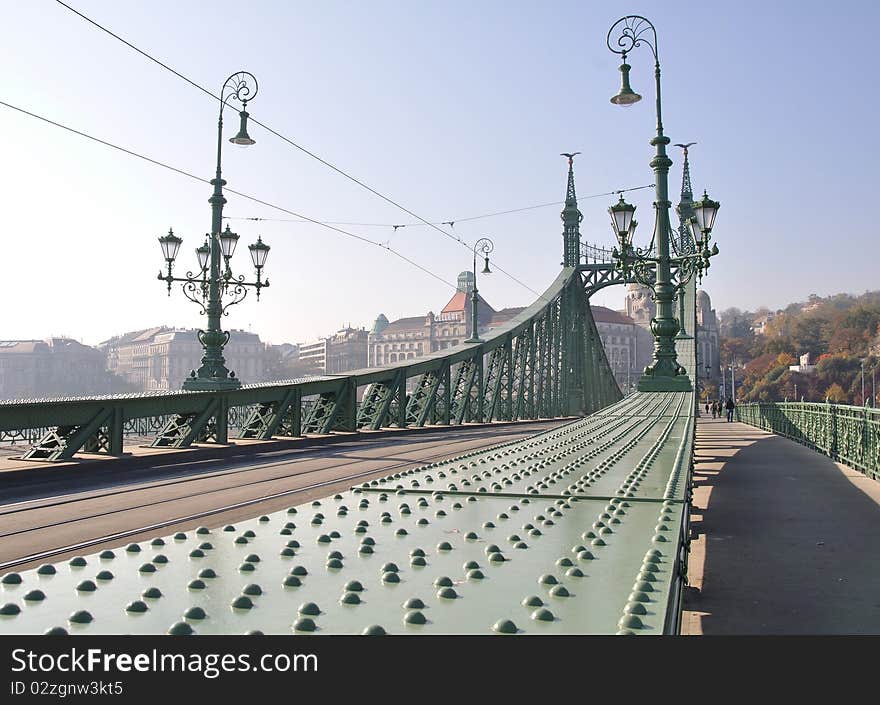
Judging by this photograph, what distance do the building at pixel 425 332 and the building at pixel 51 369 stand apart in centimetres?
4727

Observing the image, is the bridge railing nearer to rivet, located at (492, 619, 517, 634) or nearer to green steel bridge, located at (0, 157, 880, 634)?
green steel bridge, located at (0, 157, 880, 634)

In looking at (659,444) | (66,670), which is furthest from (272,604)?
(659,444)

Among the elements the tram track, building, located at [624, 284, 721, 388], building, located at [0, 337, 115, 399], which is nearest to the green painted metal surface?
the tram track

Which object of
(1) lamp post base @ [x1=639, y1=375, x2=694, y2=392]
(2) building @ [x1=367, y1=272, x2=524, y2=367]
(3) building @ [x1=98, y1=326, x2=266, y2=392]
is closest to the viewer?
(1) lamp post base @ [x1=639, y1=375, x2=694, y2=392]

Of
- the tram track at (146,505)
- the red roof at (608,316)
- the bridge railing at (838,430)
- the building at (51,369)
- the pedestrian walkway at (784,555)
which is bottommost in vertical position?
the pedestrian walkway at (784,555)

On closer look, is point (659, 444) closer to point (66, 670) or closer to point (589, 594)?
point (589, 594)

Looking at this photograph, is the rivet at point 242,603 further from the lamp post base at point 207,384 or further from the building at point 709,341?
the building at point 709,341

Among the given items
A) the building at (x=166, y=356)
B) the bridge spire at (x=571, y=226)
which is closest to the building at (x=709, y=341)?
the building at (x=166, y=356)

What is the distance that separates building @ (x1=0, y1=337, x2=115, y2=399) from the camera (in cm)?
6669

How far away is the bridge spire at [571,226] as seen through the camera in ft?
100

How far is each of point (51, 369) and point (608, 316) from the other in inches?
3442

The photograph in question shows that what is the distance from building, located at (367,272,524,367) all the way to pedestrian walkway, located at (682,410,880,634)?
101906 millimetres

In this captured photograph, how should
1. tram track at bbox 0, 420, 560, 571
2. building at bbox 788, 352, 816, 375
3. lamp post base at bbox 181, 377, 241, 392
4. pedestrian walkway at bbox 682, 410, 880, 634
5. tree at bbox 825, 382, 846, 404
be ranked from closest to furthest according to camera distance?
pedestrian walkway at bbox 682, 410, 880, 634 → tram track at bbox 0, 420, 560, 571 → lamp post base at bbox 181, 377, 241, 392 → tree at bbox 825, 382, 846, 404 → building at bbox 788, 352, 816, 375

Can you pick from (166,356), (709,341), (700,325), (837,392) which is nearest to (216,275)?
(166,356)
